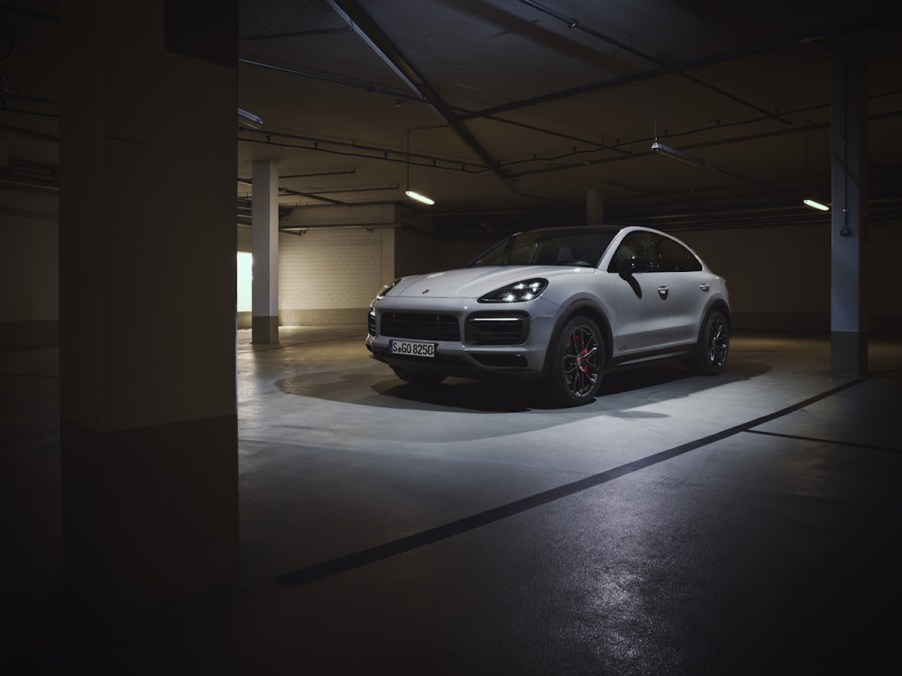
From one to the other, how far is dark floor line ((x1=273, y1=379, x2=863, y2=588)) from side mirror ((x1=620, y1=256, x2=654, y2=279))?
6.99 ft

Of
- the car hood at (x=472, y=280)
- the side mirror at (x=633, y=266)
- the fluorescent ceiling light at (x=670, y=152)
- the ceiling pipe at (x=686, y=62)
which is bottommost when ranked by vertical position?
the car hood at (x=472, y=280)

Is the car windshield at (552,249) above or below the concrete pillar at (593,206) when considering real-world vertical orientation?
below

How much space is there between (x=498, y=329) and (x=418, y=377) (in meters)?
1.72

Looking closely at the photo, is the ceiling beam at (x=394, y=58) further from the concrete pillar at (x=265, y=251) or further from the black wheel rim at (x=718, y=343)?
the concrete pillar at (x=265, y=251)

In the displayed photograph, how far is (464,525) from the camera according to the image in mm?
2859

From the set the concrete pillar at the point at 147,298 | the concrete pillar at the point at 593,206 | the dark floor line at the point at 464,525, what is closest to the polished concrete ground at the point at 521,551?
the dark floor line at the point at 464,525

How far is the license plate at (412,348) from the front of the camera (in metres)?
5.57

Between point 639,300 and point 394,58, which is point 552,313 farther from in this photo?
point 394,58

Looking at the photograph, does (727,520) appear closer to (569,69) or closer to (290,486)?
(290,486)

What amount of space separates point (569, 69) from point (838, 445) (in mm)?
6344

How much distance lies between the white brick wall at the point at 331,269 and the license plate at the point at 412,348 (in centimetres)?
1522

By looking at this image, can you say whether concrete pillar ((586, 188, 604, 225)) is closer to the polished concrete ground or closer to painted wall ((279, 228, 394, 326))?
painted wall ((279, 228, 394, 326))

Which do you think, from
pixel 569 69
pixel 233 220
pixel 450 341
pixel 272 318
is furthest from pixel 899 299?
pixel 233 220

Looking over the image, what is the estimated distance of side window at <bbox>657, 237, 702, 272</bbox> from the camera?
281 inches
